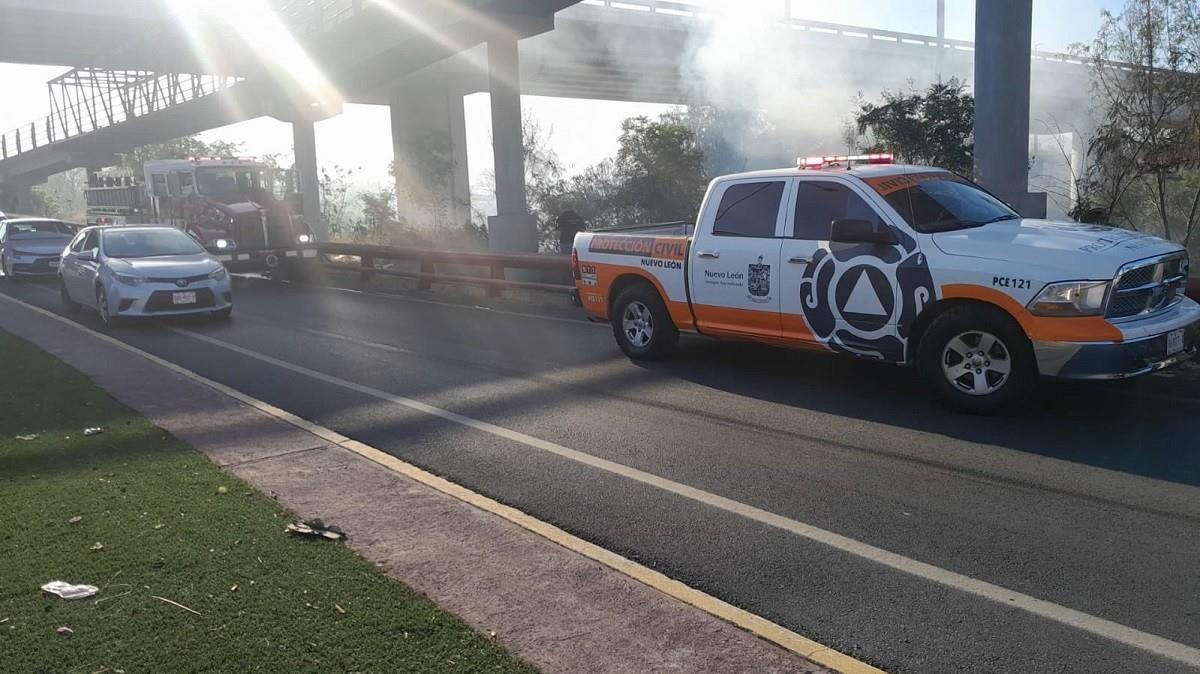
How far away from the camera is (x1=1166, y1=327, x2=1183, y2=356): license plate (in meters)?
6.78

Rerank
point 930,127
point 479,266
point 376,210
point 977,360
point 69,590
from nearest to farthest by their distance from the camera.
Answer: point 69,590 < point 977,360 < point 930,127 < point 479,266 < point 376,210

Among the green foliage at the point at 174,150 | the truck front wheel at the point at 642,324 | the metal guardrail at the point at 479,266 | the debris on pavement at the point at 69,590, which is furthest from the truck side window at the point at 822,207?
the green foliage at the point at 174,150

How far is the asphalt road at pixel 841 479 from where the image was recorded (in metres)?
3.99

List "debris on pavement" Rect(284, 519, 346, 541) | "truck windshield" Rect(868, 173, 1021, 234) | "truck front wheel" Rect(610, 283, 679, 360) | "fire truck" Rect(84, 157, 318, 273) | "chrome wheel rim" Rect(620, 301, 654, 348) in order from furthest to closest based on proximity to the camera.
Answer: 1. "fire truck" Rect(84, 157, 318, 273)
2. "chrome wheel rim" Rect(620, 301, 654, 348)
3. "truck front wheel" Rect(610, 283, 679, 360)
4. "truck windshield" Rect(868, 173, 1021, 234)
5. "debris on pavement" Rect(284, 519, 346, 541)

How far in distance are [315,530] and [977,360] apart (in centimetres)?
477

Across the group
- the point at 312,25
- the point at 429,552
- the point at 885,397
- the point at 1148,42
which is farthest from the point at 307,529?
the point at 312,25

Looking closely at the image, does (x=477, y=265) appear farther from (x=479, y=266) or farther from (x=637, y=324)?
(x=637, y=324)

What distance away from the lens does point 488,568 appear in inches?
177

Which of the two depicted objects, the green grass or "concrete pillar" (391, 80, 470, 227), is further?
"concrete pillar" (391, 80, 470, 227)

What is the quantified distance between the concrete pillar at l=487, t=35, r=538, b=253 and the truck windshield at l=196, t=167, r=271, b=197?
557 cm

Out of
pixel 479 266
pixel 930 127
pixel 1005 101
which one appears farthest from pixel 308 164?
pixel 1005 101

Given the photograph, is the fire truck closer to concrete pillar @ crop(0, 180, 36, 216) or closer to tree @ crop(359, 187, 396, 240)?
tree @ crop(359, 187, 396, 240)

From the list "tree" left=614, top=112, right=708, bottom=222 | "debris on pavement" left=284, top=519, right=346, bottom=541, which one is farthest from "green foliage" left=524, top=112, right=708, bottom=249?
"debris on pavement" left=284, top=519, right=346, bottom=541

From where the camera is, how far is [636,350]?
988 centimetres
